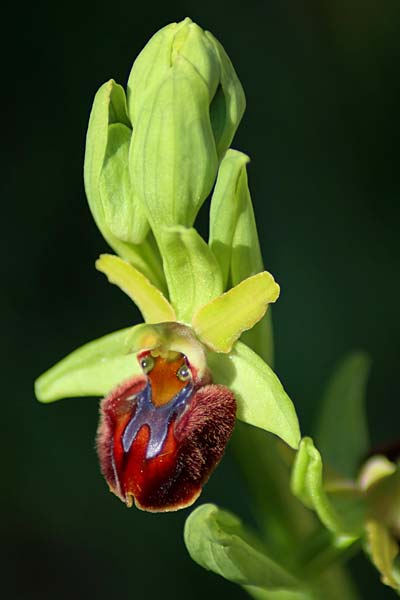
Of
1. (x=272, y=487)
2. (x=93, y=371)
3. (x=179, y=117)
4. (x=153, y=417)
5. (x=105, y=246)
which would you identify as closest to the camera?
(x=179, y=117)

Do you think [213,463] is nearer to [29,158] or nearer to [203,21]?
[29,158]

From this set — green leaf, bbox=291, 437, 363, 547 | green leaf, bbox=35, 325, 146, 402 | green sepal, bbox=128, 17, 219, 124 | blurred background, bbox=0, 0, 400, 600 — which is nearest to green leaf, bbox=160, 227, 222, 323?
green leaf, bbox=35, 325, 146, 402

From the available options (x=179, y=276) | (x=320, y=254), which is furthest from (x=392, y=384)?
(x=179, y=276)

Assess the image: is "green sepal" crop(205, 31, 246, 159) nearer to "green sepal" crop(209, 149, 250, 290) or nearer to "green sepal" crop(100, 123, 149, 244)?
"green sepal" crop(209, 149, 250, 290)

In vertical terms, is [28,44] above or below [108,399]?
above

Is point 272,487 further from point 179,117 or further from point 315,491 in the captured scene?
point 179,117

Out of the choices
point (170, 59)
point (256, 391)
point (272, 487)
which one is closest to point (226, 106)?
point (170, 59)

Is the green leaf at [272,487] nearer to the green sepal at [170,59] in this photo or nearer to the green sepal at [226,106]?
the green sepal at [226,106]
